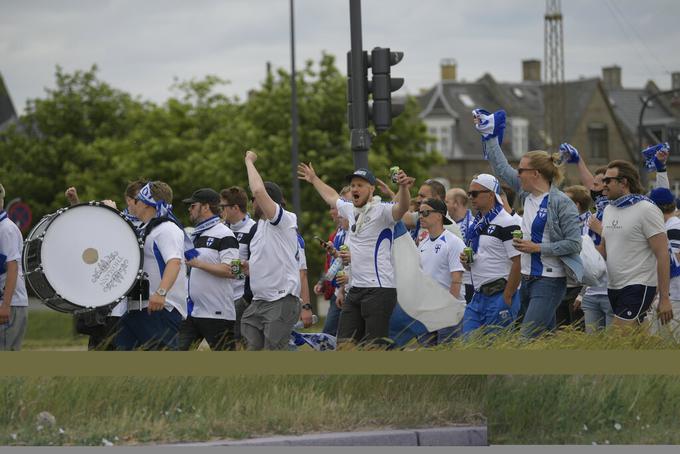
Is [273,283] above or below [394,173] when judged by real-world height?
below

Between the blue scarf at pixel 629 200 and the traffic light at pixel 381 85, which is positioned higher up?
the traffic light at pixel 381 85

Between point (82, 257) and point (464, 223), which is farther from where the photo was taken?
point (464, 223)

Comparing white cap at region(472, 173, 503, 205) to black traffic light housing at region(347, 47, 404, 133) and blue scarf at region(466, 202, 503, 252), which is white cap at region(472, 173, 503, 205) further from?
black traffic light housing at region(347, 47, 404, 133)

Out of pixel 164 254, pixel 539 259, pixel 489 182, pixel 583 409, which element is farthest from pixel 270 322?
pixel 583 409

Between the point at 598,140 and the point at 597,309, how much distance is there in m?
57.7

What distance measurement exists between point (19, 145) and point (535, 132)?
28.8 meters

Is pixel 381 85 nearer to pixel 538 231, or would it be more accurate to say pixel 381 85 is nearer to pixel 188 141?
pixel 538 231

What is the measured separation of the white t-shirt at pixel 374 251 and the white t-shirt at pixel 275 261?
495mm

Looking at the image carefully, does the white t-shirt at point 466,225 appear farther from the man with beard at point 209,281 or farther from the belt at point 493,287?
the man with beard at point 209,281

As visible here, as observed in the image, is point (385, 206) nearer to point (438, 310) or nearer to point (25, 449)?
point (438, 310)

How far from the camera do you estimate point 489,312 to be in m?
10.2

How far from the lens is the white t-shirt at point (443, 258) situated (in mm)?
11039

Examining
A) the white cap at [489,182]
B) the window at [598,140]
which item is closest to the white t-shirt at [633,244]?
the white cap at [489,182]

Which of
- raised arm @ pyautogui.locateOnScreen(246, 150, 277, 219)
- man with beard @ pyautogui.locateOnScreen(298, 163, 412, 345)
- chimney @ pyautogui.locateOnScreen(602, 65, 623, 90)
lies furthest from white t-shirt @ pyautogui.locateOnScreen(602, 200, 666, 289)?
chimney @ pyautogui.locateOnScreen(602, 65, 623, 90)
